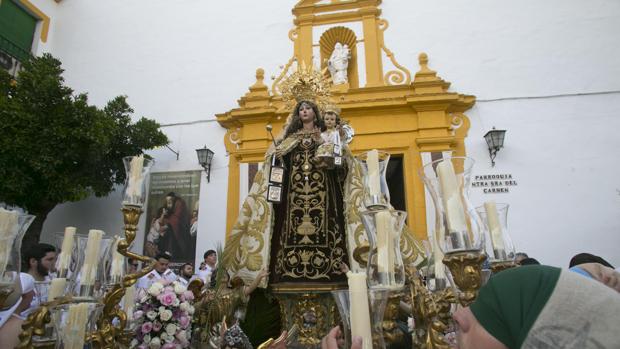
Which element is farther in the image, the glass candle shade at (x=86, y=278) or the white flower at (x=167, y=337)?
the white flower at (x=167, y=337)

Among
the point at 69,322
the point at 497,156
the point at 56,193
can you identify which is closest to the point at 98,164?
the point at 56,193

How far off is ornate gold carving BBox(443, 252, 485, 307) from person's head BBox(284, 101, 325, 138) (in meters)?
2.22

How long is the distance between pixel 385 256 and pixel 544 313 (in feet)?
1.96

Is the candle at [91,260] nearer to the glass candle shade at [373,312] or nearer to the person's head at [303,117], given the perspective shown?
the glass candle shade at [373,312]

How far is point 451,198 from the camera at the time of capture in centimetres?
119

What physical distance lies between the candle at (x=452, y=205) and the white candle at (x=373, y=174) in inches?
15.5

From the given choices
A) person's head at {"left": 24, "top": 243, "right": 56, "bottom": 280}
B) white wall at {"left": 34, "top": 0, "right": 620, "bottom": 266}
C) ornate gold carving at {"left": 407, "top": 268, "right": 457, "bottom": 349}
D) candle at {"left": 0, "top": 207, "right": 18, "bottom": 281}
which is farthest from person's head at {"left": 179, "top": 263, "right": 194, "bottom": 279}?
ornate gold carving at {"left": 407, "top": 268, "right": 457, "bottom": 349}

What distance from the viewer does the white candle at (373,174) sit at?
161 cm

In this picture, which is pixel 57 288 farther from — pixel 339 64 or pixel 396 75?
pixel 396 75

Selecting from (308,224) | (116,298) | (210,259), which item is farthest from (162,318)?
(210,259)

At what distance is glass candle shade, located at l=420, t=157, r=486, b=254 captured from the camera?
1142mm

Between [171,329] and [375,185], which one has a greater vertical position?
[375,185]

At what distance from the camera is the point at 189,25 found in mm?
8492

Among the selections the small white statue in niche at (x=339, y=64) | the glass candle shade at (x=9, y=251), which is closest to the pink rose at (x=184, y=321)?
the glass candle shade at (x=9, y=251)
